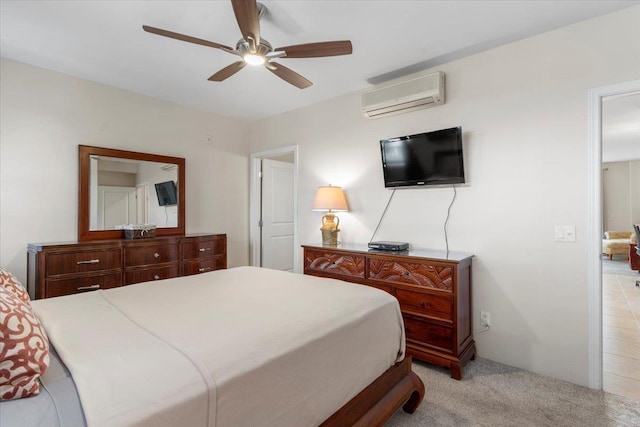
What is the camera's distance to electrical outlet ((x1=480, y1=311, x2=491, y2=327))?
→ 262 centimetres

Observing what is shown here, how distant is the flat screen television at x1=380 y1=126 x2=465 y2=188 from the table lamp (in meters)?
0.54

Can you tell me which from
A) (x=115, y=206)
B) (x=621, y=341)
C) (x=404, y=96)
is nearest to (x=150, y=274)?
(x=115, y=206)

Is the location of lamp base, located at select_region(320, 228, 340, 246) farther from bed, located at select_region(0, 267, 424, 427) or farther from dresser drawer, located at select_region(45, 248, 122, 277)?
dresser drawer, located at select_region(45, 248, 122, 277)

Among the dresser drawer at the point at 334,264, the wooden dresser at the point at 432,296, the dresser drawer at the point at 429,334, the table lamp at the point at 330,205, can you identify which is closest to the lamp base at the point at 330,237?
the table lamp at the point at 330,205

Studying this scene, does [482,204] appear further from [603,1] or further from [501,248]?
[603,1]

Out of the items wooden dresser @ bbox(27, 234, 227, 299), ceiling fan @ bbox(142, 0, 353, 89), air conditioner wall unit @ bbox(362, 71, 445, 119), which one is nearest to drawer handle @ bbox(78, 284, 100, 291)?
wooden dresser @ bbox(27, 234, 227, 299)

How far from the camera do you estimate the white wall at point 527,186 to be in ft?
7.34

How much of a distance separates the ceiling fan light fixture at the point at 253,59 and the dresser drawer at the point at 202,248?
2208 millimetres

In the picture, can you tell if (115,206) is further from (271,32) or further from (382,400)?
(382,400)

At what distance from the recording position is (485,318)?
264 centimetres

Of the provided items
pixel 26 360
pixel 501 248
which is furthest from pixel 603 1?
pixel 26 360

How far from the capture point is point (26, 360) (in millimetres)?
847

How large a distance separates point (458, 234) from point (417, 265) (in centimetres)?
56

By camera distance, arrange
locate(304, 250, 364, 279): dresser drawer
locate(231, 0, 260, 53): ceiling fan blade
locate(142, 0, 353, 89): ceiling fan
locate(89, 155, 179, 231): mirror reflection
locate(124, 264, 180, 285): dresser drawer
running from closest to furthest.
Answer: locate(231, 0, 260, 53): ceiling fan blade → locate(142, 0, 353, 89): ceiling fan → locate(304, 250, 364, 279): dresser drawer → locate(124, 264, 180, 285): dresser drawer → locate(89, 155, 179, 231): mirror reflection
